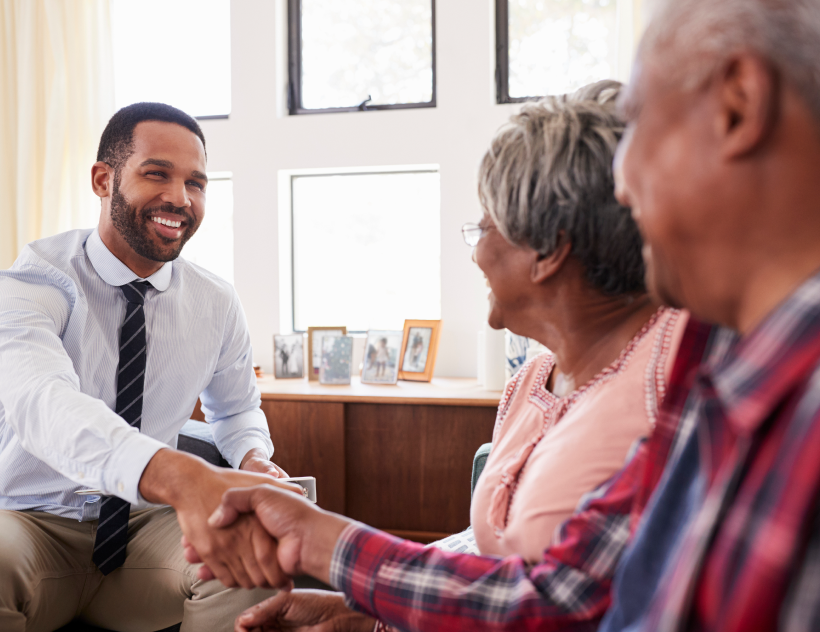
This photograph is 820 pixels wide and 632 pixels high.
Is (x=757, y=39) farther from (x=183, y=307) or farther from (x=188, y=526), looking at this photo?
(x=183, y=307)

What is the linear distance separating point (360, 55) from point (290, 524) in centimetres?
249

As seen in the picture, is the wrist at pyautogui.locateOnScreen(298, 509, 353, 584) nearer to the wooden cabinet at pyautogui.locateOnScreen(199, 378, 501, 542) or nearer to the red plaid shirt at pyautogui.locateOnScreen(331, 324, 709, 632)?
the red plaid shirt at pyautogui.locateOnScreen(331, 324, 709, 632)

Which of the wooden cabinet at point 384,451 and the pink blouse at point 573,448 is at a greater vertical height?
the pink blouse at point 573,448

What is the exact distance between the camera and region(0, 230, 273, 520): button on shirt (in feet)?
4.19

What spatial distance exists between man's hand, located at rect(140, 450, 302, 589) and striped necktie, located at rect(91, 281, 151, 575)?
0.45m

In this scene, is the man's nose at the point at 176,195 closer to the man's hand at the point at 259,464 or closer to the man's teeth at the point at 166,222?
the man's teeth at the point at 166,222

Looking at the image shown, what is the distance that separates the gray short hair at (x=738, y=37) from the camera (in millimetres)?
487

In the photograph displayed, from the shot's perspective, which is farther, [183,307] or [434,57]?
[434,57]

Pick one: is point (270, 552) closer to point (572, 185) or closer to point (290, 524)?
point (290, 524)

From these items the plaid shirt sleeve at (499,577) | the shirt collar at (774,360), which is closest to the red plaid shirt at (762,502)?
the shirt collar at (774,360)

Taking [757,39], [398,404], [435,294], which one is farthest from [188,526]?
[435,294]

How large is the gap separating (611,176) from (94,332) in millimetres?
1341

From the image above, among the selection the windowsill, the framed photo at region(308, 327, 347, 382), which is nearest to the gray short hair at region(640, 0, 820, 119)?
the windowsill

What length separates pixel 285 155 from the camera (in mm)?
3000
